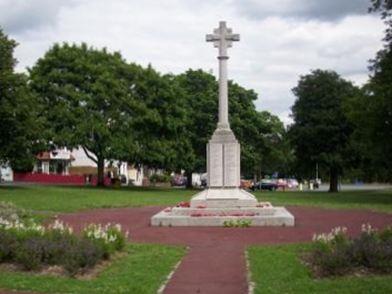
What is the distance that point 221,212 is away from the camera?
76.4ft

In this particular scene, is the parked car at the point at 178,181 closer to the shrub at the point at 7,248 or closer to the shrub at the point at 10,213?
the shrub at the point at 10,213

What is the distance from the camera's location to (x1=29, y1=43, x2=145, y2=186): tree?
51.3 metres

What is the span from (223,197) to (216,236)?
6.82 meters

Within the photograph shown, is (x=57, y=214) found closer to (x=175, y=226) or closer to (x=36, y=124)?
(x=175, y=226)

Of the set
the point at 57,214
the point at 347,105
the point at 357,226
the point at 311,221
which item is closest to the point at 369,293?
the point at 357,226

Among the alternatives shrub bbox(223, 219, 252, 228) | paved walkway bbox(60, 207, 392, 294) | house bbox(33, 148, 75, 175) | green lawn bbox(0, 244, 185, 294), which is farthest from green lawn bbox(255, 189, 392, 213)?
house bbox(33, 148, 75, 175)

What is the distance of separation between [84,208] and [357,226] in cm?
1247

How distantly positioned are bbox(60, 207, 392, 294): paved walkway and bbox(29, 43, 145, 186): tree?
22.1 metres

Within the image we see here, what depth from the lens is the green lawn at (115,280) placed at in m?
10.3

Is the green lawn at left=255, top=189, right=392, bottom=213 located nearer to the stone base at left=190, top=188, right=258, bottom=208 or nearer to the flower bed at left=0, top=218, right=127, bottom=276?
the stone base at left=190, top=188, right=258, bottom=208

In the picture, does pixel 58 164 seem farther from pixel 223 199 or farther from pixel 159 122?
pixel 223 199

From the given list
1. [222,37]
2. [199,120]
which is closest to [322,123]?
[199,120]

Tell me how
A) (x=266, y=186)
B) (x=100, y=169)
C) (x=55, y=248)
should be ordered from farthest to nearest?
1. (x=266, y=186)
2. (x=100, y=169)
3. (x=55, y=248)

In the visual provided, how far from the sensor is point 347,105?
44125 mm
